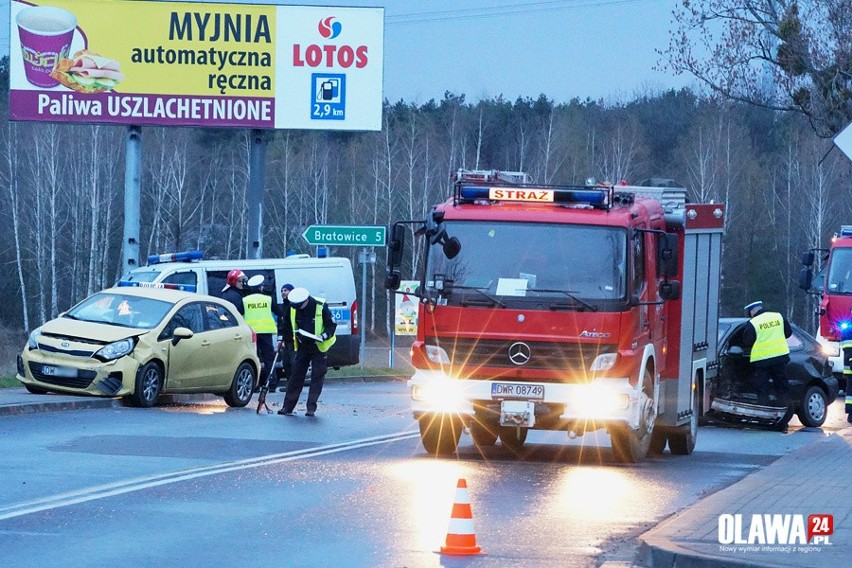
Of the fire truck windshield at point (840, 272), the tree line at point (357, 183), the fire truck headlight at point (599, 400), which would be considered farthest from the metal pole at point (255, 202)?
the tree line at point (357, 183)

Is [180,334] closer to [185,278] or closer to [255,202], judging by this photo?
[185,278]

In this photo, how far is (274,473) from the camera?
40.7 ft

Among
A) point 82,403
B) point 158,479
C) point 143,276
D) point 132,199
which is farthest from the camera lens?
point 132,199

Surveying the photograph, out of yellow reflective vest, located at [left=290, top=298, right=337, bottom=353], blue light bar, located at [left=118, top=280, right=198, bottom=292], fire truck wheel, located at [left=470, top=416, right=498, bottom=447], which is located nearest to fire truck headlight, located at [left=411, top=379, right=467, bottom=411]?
fire truck wheel, located at [left=470, top=416, right=498, bottom=447]

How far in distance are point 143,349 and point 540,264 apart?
7.39 meters

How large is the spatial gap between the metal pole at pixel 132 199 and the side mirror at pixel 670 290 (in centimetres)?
1920

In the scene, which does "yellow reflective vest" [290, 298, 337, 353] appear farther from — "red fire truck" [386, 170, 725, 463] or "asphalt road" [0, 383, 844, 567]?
"red fire truck" [386, 170, 725, 463]

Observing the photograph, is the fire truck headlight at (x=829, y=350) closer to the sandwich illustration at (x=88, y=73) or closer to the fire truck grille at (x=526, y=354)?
the fire truck grille at (x=526, y=354)

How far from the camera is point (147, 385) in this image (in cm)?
1939

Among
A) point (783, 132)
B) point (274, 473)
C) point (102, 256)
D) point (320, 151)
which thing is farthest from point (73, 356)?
point (783, 132)

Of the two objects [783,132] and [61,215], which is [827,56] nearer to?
[61,215]

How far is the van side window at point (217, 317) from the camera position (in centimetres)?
2094

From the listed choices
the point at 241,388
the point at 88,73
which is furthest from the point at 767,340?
the point at 88,73

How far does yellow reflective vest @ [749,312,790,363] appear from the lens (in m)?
19.8
